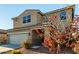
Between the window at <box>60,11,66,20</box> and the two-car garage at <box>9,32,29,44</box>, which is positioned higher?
the window at <box>60,11,66,20</box>

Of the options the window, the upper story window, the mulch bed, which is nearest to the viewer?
the mulch bed

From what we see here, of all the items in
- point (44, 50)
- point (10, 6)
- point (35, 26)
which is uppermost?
point (10, 6)

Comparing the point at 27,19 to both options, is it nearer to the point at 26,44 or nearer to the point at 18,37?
the point at 18,37

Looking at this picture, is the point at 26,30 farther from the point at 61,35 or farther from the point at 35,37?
the point at 61,35

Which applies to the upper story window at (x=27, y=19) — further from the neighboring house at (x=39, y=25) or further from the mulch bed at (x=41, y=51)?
the mulch bed at (x=41, y=51)

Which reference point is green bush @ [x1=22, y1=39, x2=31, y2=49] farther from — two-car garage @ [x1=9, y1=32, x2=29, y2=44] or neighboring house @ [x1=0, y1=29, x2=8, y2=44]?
neighboring house @ [x1=0, y1=29, x2=8, y2=44]

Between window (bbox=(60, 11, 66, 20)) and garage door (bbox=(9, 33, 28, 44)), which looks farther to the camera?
garage door (bbox=(9, 33, 28, 44))

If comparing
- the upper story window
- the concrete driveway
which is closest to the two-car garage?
the concrete driveway

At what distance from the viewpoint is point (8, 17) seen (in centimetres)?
565

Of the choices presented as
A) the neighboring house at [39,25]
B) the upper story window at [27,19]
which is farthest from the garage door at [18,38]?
the upper story window at [27,19]

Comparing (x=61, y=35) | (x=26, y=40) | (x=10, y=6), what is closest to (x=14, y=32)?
(x=26, y=40)

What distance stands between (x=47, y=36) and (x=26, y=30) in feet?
3.56

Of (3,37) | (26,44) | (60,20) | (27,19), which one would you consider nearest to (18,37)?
(3,37)

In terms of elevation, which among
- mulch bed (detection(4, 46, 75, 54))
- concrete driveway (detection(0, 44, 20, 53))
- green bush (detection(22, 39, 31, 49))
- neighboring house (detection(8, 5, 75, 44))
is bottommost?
mulch bed (detection(4, 46, 75, 54))
